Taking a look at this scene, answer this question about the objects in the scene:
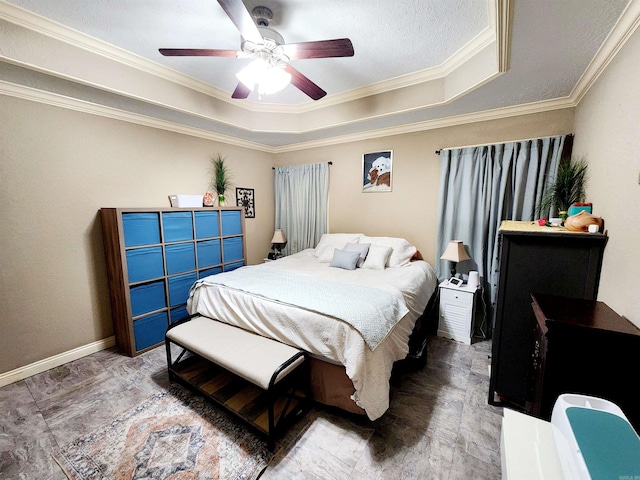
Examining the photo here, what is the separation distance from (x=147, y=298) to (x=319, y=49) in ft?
8.90

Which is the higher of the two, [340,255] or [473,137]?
[473,137]

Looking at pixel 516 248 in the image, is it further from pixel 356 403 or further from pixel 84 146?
pixel 84 146

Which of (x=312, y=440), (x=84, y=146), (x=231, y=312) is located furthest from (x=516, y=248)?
(x=84, y=146)

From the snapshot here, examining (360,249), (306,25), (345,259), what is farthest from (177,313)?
(306,25)

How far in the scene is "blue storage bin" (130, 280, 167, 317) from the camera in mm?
2518

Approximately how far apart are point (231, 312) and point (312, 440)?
1128 millimetres

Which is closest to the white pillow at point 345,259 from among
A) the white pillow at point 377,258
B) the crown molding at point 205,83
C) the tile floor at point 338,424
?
the white pillow at point 377,258

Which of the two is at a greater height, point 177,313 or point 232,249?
point 232,249

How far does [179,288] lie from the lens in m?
2.89

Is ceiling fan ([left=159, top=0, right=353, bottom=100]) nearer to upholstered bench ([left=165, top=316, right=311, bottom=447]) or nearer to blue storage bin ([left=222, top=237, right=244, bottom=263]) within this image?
upholstered bench ([left=165, top=316, right=311, bottom=447])

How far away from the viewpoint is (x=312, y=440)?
5.24 ft

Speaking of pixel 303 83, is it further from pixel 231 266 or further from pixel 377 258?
pixel 231 266

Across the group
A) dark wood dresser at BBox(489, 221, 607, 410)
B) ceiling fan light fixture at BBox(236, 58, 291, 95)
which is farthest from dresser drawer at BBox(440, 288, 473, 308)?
ceiling fan light fixture at BBox(236, 58, 291, 95)

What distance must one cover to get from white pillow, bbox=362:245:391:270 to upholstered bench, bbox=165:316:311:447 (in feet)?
4.78
